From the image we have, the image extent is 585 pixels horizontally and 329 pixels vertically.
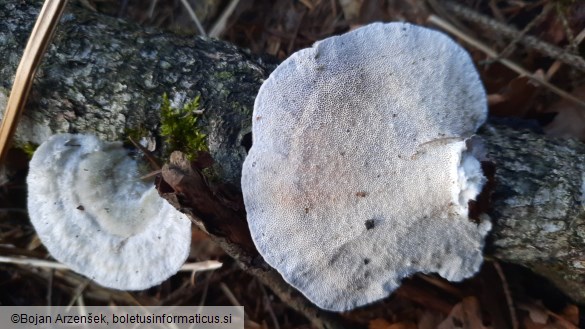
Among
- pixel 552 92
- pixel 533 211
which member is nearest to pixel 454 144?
pixel 533 211

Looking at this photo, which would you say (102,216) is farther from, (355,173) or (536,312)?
(536,312)

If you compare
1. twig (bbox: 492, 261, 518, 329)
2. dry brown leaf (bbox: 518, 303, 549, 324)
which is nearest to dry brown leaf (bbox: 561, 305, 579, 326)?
dry brown leaf (bbox: 518, 303, 549, 324)

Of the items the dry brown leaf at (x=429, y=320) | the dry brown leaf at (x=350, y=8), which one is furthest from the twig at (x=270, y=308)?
the dry brown leaf at (x=350, y=8)

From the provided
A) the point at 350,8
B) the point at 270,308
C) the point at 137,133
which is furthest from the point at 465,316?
the point at 350,8

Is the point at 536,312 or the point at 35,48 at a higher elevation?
the point at 35,48

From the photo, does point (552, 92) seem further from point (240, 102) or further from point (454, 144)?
point (240, 102)

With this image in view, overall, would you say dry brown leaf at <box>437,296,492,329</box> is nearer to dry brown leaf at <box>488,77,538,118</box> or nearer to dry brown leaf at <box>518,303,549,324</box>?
dry brown leaf at <box>518,303,549,324</box>
